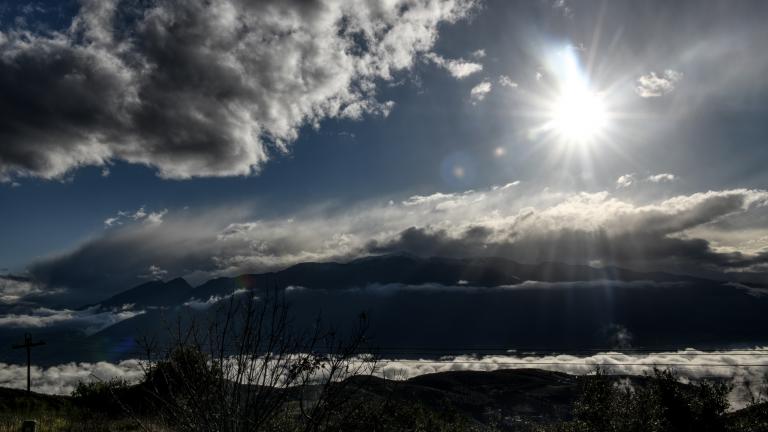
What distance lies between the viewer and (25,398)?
61594 millimetres

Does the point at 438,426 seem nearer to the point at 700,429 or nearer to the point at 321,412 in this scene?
the point at 700,429

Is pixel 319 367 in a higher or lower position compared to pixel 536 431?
higher

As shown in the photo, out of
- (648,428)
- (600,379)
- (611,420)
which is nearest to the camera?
(648,428)

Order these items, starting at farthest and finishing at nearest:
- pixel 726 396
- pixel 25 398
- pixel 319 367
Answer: pixel 25 398 → pixel 726 396 → pixel 319 367

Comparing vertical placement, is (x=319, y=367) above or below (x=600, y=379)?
above

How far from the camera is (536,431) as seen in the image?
133ft

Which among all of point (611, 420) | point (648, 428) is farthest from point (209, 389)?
point (611, 420)

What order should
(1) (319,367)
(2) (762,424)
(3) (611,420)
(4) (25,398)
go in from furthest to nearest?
(4) (25,398)
(3) (611,420)
(2) (762,424)
(1) (319,367)

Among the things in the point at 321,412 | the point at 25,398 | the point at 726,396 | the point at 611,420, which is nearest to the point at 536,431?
the point at 611,420

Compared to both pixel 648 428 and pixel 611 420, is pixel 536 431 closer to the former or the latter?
pixel 611 420

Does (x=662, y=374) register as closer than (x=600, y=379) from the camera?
Yes

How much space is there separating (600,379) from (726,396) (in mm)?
8908

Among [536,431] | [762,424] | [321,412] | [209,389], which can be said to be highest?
[209,389]

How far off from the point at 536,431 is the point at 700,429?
40.9 ft
